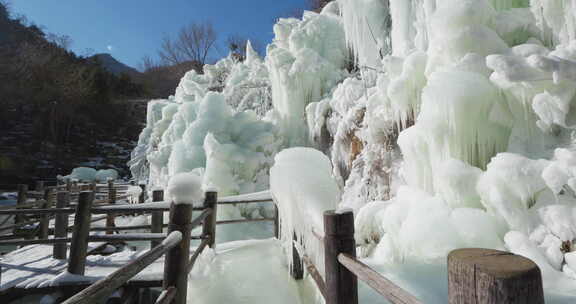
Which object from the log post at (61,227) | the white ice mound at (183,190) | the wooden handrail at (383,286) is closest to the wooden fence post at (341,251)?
the wooden handrail at (383,286)

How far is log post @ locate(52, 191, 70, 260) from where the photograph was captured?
420cm

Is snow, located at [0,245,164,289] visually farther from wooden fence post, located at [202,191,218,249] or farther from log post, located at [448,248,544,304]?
log post, located at [448,248,544,304]

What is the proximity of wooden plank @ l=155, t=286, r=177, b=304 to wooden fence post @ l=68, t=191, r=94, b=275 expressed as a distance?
5.40 ft

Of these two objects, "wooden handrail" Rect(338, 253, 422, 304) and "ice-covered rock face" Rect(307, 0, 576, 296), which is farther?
"ice-covered rock face" Rect(307, 0, 576, 296)

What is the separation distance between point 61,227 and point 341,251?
4462 millimetres

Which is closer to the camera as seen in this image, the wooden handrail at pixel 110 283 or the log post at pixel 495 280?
the log post at pixel 495 280

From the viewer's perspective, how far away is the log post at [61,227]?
420 cm

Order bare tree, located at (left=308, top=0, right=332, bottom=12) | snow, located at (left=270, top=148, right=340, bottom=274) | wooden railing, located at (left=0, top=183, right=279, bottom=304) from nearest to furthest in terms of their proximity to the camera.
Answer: wooden railing, located at (left=0, top=183, right=279, bottom=304)
snow, located at (left=270, top=148, right=340, bottom=274)
bare tree, located at (left=308, top=0, right=332, bottom=12)

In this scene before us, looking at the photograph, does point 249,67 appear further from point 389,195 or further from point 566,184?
point 566,184

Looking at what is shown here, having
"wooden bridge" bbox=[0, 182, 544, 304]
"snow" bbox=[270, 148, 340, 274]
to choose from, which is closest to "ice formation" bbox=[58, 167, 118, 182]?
"wooden bridge" bbox=[0, 182, 544, 304]

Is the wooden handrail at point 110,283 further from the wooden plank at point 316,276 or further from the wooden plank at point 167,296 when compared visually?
the wooden plank at point 316,276

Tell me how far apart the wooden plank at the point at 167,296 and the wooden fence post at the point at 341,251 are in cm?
115

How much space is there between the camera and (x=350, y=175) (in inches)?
226

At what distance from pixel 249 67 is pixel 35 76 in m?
18.9
